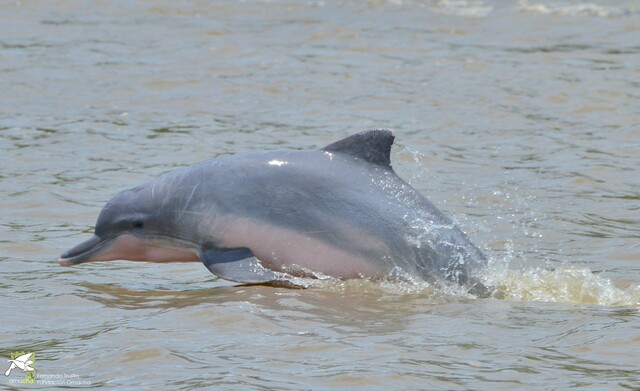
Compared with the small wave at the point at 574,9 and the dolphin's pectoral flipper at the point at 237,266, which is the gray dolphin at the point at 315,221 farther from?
the small wave at the point at 574,9

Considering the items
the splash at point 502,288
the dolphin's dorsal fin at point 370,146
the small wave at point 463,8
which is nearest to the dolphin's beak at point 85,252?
the splash at point 502,288

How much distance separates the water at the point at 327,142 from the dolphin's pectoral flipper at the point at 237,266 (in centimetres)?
16

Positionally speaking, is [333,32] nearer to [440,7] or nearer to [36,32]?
[440,7]

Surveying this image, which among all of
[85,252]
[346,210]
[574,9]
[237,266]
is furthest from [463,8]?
[237,266]

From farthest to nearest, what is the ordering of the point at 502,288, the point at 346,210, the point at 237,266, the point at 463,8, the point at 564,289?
the point at 463,8 → the point at 564,289 → the point at 502,288 → the point at 346,210 → the point at 237,266

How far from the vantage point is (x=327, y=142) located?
14.9 metres

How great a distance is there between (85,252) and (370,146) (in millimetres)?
2135

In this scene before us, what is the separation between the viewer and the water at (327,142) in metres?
7.42

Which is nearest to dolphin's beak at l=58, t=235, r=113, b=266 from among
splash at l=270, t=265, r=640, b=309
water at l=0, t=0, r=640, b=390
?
water at l=0, t=0, r=640, b=390

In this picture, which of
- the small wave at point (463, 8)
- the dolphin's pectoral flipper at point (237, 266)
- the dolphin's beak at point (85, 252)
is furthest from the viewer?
the small wave at point (463, 8)

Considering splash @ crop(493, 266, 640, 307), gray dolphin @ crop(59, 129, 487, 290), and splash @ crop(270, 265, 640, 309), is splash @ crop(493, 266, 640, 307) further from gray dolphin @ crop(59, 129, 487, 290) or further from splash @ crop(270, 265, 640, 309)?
gray dolphin @ crop(59, 129, 487, 290)

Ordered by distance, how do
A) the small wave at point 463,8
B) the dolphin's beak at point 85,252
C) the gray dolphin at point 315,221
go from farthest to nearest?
1. the small wave at point 463,8
2. the dolphin's beak at point 85,252
3. the gray dolphin at point 315,221

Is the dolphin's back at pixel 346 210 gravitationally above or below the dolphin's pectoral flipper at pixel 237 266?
above

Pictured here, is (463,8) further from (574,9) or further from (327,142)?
(327,142)
